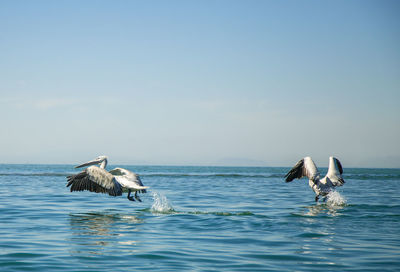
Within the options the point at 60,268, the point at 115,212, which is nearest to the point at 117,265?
the point at 60,268

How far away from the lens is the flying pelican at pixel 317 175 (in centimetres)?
1684

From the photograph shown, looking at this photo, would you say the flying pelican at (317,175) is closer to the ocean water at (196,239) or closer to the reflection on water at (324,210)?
the reflection on water at (324,210)

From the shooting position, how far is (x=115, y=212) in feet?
48.1

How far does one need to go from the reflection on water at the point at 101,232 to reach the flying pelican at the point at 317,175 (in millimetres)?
6890

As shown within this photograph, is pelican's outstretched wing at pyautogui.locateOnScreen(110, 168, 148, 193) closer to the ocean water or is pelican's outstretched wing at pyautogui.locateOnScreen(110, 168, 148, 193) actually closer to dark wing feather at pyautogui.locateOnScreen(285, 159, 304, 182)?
the ocean water

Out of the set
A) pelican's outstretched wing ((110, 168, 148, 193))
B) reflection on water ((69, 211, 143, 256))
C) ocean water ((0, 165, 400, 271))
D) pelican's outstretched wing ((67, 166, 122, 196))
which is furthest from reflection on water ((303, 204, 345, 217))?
pelican's outstretched wing ((67, 166, 122, 196))

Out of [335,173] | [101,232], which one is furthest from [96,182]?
[335,173]

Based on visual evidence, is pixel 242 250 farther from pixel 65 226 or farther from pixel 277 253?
pixel 65 226

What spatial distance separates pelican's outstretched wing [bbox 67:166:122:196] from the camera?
13.8 meters

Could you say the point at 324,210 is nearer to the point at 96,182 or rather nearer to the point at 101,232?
the point at 96,182

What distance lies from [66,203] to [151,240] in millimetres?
8565

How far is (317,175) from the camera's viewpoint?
661 inches

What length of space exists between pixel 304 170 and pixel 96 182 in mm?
7819

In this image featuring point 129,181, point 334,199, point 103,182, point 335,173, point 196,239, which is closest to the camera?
point 196,239
